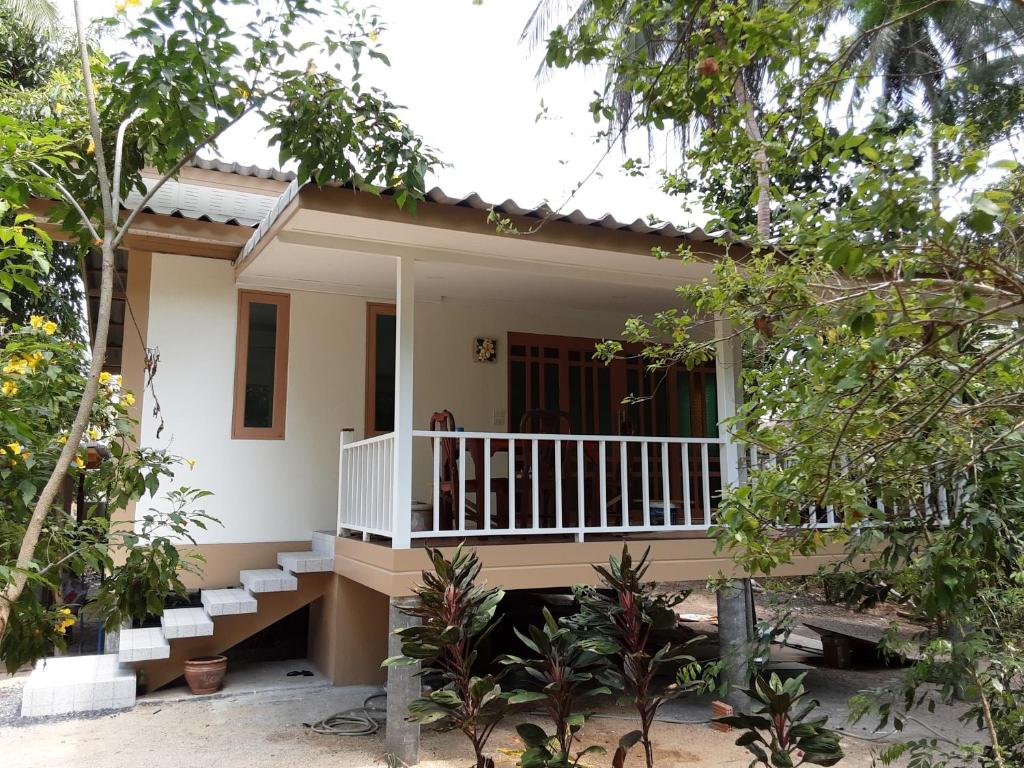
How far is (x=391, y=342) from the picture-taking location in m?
7.58

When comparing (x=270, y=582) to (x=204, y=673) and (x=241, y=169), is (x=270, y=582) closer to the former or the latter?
(x=204, y=673)

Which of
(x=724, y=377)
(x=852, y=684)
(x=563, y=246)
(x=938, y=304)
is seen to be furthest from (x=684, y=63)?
(x=852, y=684)

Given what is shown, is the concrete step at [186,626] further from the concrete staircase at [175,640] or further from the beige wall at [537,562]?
the beige wall at [537,562]

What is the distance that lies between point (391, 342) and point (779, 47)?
535 centimetres

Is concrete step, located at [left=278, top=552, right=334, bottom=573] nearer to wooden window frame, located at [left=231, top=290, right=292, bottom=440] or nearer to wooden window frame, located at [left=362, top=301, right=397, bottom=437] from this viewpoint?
wooden window frame, located at [left=231, top=290, right=292, bottom=440]

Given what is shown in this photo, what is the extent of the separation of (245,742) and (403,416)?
227cm

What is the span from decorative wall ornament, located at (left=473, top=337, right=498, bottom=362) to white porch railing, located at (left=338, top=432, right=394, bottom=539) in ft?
5.98

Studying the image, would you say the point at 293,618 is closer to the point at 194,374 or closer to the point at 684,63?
the point at 194,374

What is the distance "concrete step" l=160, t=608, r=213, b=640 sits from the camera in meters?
5.67

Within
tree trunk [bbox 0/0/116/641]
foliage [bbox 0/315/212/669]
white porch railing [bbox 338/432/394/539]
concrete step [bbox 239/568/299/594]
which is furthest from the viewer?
concrete step [bbox 239/568/299/594]

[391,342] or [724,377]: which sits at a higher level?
[391,342]

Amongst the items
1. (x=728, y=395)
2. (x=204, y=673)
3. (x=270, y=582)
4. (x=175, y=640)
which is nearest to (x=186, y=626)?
(x=175, y=640)

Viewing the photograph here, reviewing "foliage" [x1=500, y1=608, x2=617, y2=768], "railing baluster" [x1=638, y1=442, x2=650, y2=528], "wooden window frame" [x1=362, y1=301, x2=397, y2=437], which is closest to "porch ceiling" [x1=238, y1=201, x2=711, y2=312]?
"wooden window frame" [x1=362, y1=301, x2=397, y2=437]

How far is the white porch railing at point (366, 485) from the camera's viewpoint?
5434mm
